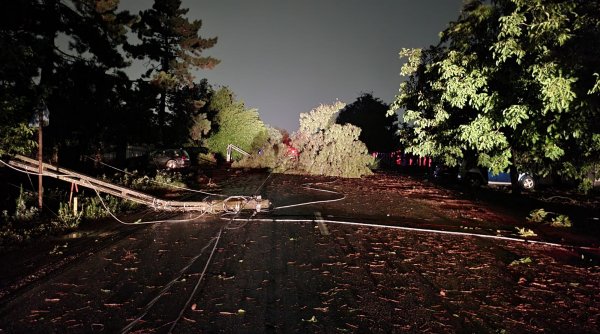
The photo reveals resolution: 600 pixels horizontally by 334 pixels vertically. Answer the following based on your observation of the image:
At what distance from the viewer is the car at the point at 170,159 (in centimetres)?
2394

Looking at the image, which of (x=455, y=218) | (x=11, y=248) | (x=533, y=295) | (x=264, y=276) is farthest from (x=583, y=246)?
(x=11, y=248)

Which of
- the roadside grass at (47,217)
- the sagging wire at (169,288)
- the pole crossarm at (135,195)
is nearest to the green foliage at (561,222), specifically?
the pole crossarm at (135,195)

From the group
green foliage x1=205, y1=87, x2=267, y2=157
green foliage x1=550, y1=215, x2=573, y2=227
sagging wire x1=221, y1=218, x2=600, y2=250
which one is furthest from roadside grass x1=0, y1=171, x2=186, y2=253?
green foliage x1=205, y1=87, x2=267, y2=157

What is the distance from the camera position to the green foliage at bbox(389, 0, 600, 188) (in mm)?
8094

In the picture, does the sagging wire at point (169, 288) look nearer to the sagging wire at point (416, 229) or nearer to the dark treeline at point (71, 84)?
the sagging wire at point (416, 229)

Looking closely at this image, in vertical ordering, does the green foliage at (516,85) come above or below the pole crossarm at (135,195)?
above

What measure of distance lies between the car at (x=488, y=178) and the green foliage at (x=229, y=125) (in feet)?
74.6

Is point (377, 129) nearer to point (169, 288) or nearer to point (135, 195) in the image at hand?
point (135, 195)

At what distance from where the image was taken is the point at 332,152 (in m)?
24.4

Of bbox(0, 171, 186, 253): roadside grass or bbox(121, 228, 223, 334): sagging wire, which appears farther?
bbox(0, 171, 186, 253): roadside grass

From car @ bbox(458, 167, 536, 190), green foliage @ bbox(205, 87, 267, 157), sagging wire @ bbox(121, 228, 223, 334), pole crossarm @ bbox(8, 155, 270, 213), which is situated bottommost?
sagging wire @ bbox(121, 228, 223, 334)

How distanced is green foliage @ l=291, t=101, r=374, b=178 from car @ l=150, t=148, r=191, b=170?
748 centimetres

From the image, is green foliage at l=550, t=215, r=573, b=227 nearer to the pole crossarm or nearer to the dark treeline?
the pole crossarm

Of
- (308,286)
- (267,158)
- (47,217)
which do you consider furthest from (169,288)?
(267,158)
